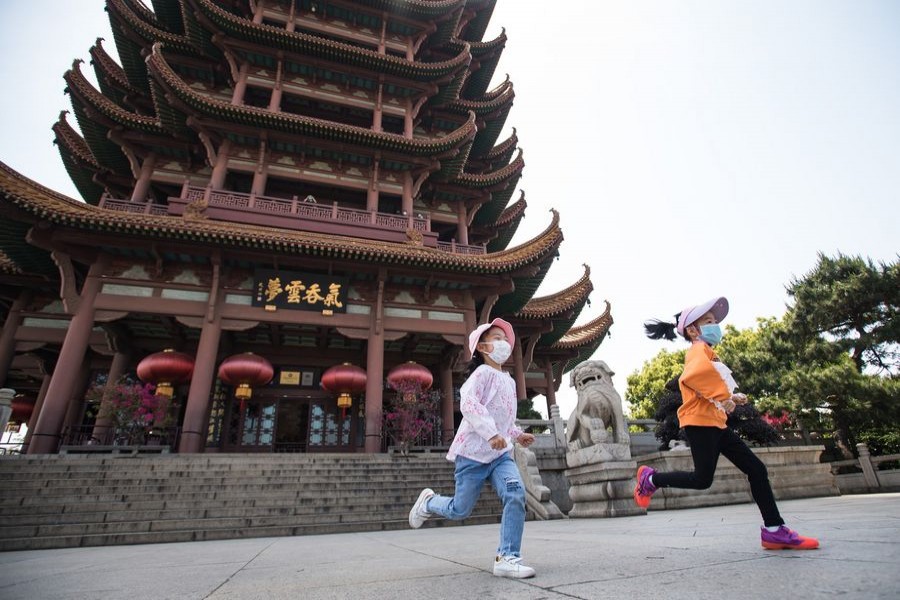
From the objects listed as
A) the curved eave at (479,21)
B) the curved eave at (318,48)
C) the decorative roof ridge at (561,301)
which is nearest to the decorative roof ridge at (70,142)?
the curved eave at (318,48)

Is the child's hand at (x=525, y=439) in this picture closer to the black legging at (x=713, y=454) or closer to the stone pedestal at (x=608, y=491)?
the black legging at (x=713, y=454)

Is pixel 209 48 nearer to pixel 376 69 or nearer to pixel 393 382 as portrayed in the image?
pixel 376 69

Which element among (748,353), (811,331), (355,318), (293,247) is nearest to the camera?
(293,247)

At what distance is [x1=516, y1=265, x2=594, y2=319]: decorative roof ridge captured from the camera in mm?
13484

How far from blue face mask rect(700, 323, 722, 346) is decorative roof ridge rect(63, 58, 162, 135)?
15579 mm

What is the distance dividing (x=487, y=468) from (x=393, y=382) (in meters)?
8.47

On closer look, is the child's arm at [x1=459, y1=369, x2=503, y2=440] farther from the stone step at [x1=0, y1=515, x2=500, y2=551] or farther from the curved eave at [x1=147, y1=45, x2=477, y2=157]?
the curved eave at [x1=147, y1=45, x2=477, y2=157]

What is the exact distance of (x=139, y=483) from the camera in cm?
680

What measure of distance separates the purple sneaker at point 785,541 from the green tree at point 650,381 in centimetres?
3347

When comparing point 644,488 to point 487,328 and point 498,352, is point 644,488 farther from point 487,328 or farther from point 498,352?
point 487,328

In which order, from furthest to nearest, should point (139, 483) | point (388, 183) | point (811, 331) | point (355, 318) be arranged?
point (811, 331) < point (388, 183) < point (355, 318) < point (139, 483)

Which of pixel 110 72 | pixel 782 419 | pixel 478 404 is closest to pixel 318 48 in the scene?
pixel 110 72

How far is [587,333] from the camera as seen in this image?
15914 mm

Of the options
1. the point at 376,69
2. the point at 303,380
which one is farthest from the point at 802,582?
the point at 376,69
